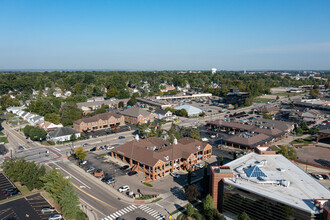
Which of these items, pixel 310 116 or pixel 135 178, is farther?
pixel 310 116

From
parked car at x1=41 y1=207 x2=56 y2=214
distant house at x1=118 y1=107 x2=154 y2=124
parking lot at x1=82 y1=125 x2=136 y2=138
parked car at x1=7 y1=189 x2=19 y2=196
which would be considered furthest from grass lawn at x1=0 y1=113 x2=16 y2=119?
parked car at x1=41 y1=207 x2=56 y2=214

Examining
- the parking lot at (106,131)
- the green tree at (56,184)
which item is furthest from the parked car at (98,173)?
the parking lot at (106,131)

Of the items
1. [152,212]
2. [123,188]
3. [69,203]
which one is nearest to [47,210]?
[69,203]

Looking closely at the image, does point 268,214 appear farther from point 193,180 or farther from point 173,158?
point 173,158

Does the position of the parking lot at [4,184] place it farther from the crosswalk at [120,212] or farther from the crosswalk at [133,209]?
the crosswalk at [133,209]

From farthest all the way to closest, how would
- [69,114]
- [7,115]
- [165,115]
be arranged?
1. [7,115]
2. [165,115]
3. [69,114]

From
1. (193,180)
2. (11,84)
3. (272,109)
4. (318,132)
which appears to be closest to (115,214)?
(193,180)

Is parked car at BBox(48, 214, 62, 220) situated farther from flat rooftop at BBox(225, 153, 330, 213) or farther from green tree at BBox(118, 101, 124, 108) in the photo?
green tree at BBox(118, 101, 124, 108)

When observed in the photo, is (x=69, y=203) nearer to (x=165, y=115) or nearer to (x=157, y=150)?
(x=157, y=150)
